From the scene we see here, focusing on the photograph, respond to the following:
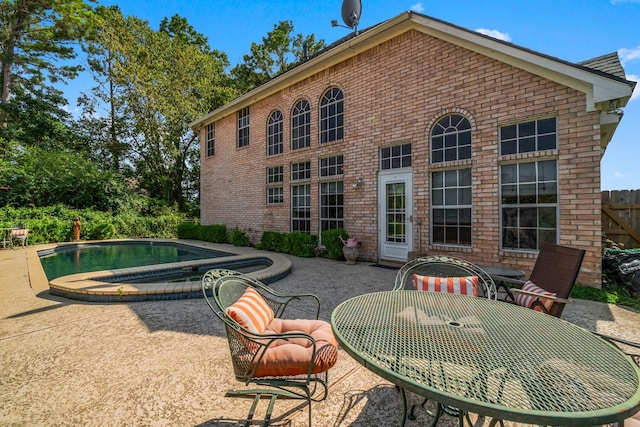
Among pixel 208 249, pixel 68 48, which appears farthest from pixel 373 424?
pixel 68 48

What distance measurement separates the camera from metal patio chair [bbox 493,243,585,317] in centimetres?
256

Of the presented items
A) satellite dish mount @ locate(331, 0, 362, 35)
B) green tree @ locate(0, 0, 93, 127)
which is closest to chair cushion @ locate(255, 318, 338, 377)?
satellite dish mount @ locate(331, 0, 362, 35)

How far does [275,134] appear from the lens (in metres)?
10.7

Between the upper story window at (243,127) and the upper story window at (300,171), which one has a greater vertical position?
the upper story window at (243,127)

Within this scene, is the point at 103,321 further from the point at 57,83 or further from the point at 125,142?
the point at 57,83

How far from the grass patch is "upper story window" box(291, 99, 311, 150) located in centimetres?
752

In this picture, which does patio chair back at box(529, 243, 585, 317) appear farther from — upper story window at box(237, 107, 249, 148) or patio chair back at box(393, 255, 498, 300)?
upper story window at box(237, 107, 249, 148)

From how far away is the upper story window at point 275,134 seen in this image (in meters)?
10.5

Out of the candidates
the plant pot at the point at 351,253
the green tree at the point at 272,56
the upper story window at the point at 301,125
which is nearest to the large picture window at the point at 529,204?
the plant pot at the point at 351,253

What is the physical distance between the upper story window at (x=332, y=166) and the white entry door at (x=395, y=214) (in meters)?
1.45

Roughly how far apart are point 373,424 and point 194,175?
22135 mm

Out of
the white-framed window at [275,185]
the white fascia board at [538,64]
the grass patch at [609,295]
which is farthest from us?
the white-framed window at [275,185]

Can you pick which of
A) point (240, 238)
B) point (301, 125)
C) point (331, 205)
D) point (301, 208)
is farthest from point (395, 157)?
point (240, 238)

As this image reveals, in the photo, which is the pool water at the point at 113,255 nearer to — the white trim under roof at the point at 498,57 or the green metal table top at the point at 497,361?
the white trim under roof at the point at 498,57
